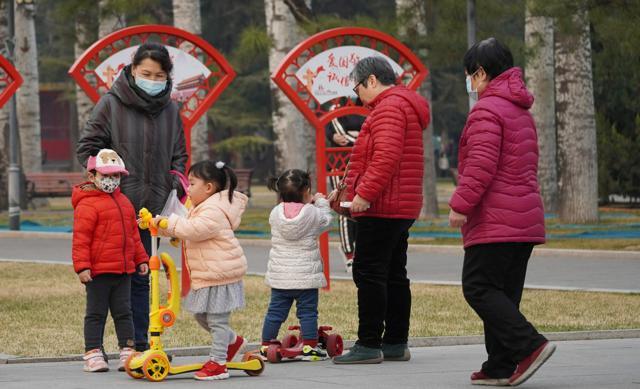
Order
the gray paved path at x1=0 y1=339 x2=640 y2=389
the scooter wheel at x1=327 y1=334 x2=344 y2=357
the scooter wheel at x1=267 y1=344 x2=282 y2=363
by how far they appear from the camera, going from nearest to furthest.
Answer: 1. the gray paved path at x1=0 y1=339 x2=640 y2=389
2. the scooter wheel at x1=267 y1=344 x2=282 y2=363
3. the scooter wheel at x1=327 y1=334 x2=344 y2=357

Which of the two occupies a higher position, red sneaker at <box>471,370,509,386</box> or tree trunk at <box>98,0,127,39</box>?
tree trunk at <box>98,0,127,39</box>

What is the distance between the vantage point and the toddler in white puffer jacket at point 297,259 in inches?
401

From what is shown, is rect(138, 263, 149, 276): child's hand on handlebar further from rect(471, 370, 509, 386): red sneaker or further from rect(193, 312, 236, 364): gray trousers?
rect(471, 370, 509, 386): red sneaker

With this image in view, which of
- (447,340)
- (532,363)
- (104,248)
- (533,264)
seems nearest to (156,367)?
(104,248)

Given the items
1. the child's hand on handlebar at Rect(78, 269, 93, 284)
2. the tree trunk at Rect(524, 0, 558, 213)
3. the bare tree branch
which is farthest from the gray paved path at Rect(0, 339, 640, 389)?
the tree trunk at Rect(524, 0, 558, 213)

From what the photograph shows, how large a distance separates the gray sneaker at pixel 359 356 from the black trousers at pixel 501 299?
1.20 metres

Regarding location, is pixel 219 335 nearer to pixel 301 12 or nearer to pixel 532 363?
pixel 532 363

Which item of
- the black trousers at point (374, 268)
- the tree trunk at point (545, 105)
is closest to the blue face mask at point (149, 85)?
the black trousers at point (374, 268)

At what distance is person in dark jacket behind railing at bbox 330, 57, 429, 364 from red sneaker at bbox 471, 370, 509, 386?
1098 mm

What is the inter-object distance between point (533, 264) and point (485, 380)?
970 centimetres

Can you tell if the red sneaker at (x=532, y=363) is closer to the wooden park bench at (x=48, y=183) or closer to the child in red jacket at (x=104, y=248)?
the child in red jacket at (x=104, y=248)

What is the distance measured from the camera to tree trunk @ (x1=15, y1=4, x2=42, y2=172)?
3538 centimetres

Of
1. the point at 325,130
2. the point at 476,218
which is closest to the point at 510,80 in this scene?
the point at 476,218

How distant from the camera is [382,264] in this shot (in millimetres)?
9711
